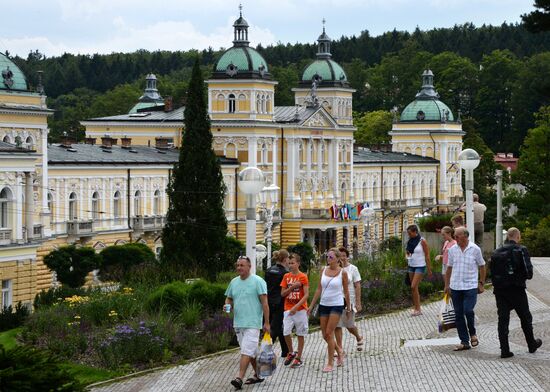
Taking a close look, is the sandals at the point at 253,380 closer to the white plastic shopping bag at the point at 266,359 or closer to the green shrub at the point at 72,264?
the white plastic shopping bag at the point at 266,359

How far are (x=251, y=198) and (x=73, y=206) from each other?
1644 inches

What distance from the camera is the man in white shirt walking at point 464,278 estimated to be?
21578 millimetres

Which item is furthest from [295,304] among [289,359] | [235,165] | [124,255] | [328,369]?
[235,165]

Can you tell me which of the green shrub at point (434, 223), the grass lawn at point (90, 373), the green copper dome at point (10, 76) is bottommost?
the grass lawn at point (90, 373)

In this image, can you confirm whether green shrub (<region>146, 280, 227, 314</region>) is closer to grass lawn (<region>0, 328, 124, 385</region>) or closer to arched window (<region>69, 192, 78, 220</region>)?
grass lawn (<region>0, 328, 124, 385</region>)

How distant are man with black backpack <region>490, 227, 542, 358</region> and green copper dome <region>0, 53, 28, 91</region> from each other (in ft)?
124

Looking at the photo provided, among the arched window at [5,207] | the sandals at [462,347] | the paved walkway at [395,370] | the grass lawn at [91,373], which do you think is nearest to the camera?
the paved walkway at [395,370]

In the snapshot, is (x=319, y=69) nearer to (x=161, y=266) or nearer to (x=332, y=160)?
(x=332, y=160)

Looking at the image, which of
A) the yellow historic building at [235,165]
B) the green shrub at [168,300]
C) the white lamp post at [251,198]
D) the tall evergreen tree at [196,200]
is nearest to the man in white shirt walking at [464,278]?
the white lamp post at [251,198]

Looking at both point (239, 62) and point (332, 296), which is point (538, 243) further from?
point (239, 62)

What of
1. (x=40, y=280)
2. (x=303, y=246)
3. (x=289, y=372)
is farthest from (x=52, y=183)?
(x=289, y=372)

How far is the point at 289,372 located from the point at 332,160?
234 feet

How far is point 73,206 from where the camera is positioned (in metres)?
64.6

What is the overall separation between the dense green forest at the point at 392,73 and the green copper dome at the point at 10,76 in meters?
57.5
